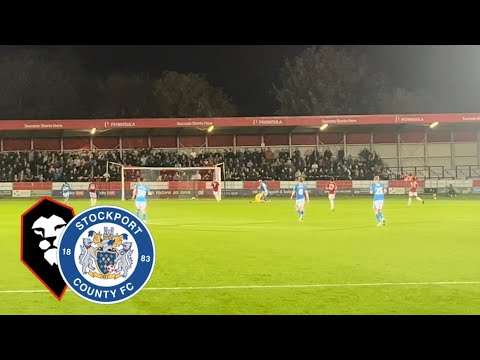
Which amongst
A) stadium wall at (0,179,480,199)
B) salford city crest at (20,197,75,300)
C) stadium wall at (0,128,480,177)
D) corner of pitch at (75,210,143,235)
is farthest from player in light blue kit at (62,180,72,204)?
corner of pitch at (75,210,143,235)

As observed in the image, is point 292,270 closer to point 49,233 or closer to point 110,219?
point 110,219

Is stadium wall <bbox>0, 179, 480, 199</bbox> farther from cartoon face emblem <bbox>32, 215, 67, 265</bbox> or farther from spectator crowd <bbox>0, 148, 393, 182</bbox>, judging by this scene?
cartoon face emblem <bbox>32, 215, 67, 265</bbox>

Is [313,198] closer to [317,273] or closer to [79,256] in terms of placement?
[317,273]

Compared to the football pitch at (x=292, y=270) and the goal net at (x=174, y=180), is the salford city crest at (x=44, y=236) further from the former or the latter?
the goal net at (x=174, y=180)

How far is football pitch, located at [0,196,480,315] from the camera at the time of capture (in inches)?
220

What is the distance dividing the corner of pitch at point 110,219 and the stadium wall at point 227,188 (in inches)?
389

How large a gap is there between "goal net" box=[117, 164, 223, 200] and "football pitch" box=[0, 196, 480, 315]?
9.38ft

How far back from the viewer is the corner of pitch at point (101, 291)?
5191 millimetres

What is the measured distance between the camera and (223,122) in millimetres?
12969

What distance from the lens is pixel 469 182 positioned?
61.3 feet

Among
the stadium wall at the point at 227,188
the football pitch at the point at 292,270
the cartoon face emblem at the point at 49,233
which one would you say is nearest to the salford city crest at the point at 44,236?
the cartoon face emblem at the point at 49,233

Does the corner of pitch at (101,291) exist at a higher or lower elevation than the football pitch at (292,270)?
higher

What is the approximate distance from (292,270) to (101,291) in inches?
118

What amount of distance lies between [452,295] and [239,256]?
11.9 ft
